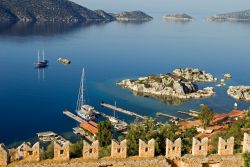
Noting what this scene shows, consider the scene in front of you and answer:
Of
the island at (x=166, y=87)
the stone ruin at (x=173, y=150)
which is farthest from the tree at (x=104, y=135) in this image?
the island at (x=166, y=87)

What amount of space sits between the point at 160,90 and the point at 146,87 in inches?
110

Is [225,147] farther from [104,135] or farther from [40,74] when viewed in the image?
[40,74]

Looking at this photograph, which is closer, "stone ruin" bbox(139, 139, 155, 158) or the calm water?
"stone ruin" bbox(139, 139, 155, 158)

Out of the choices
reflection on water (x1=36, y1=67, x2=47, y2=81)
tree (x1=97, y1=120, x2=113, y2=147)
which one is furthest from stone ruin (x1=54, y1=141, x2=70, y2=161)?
reflection on water (x1=36, y1=67, x2=47, y2=81)

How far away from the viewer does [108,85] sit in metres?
81.9

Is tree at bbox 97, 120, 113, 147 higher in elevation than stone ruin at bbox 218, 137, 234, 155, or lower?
lower

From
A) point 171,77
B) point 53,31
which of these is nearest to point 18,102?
point 171,77

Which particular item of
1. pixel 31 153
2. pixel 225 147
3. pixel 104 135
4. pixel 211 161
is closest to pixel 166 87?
pixel 104 135

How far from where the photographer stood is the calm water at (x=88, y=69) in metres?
61.7

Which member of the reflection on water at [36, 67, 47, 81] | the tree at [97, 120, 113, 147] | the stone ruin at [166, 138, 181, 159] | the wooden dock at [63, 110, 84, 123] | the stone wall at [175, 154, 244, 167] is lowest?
the wooden dock at [63, 110, 84, 123]

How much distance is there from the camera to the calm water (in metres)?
61.7

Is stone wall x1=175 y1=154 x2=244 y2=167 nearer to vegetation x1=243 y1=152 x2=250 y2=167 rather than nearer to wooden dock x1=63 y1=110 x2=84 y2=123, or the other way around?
vegetation x1=243 y1=152 x2=250 y2=167

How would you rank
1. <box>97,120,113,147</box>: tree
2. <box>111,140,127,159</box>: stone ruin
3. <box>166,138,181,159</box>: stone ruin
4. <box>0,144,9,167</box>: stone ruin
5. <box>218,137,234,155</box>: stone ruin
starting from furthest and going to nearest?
<box>97,120,113,147</box>: tree < <box>218,137,234,155</box>: stone ruin < <box>166,138,181,159</box>: stone ruin < <box>111,140,127,159</box>: stone ruin < <box>0,144,9,167</box>: stone ruin

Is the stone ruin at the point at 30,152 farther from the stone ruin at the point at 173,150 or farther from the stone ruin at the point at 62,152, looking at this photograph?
the stone ruin at the point at 173,150
